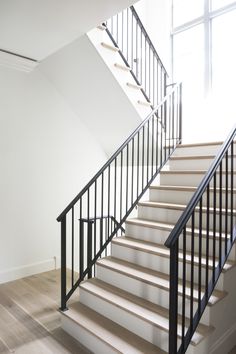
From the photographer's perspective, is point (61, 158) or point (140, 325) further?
point (61, 158)

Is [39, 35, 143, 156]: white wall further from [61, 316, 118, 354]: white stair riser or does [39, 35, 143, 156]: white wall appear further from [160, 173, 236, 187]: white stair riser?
[61, 316, 118, 354]: white stair riser

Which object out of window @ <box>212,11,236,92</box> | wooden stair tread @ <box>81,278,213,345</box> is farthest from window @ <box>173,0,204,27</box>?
wooden stair tread @ <box>81,278,213,345</box>

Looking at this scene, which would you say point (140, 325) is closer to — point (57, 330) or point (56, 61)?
point (57, 330)

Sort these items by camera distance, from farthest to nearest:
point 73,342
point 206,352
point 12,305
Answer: point 12,305
point 73,342
point 206,352

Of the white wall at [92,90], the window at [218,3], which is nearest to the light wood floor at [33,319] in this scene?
the white wall at [92,90]

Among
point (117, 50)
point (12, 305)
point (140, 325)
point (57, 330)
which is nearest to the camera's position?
point (140, 325)

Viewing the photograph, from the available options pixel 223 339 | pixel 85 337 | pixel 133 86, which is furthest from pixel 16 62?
pixel 223 339

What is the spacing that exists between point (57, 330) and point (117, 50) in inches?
122

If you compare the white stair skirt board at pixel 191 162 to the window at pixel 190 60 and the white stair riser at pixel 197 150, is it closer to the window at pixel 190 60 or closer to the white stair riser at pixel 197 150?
the white stair riser at pixel 197 150

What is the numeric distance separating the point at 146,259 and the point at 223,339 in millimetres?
877

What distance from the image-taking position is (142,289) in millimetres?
2404

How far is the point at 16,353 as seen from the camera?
2.19 m

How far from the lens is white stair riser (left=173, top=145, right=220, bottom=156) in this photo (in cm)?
346

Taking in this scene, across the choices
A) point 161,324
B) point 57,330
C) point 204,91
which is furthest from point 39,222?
point 204,91
